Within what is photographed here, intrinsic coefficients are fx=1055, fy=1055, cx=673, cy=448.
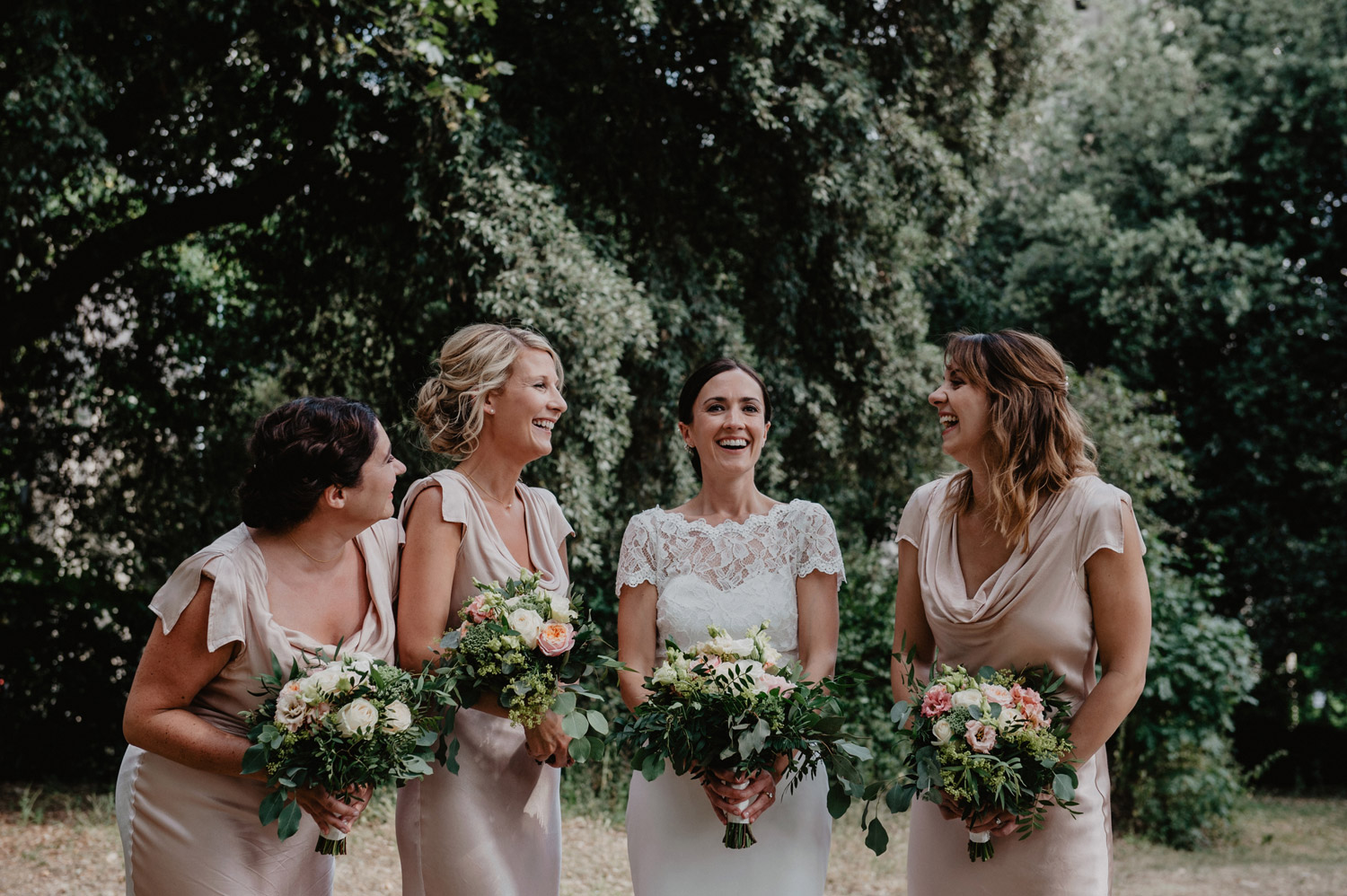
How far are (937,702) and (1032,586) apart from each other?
1.57ft

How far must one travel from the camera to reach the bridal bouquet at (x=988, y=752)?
113 inches

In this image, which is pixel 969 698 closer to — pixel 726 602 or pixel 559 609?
pixel 726 602

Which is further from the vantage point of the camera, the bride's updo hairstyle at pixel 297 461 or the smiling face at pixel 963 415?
the smiling face at pixel 963 415

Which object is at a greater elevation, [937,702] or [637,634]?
[637,634]

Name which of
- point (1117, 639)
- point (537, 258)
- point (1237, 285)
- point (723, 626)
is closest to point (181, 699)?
point (723, 626)

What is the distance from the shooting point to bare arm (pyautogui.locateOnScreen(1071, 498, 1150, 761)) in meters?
3.08

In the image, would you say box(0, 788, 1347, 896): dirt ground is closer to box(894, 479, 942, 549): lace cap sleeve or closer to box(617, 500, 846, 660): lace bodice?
box(617, 500, 846, 660): lace bodice

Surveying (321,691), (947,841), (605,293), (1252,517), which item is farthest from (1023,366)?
(1252,517)

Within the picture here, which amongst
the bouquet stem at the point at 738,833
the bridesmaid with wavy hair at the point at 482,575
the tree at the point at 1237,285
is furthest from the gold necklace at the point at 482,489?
the tree at the point at 1237,285

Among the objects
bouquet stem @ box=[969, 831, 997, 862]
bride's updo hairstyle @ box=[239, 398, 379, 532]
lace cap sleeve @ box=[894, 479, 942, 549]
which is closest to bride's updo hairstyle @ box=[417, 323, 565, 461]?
bride's updo hairstyle @ box=[239, 398, 379, 532]

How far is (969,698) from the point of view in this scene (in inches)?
116

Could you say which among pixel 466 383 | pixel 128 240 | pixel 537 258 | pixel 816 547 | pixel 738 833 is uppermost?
pixel 128 240

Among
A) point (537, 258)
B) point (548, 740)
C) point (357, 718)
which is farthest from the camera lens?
point (537, 258)

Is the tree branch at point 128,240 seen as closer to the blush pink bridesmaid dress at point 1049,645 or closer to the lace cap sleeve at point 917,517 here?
the lace cap sleeve at point 917,517
